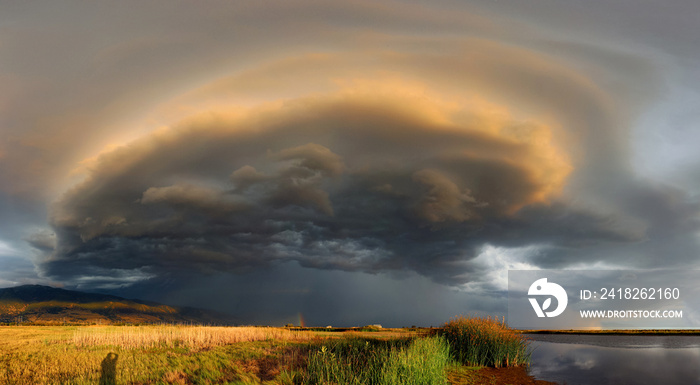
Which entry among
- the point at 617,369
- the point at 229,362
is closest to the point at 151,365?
the point at 229,362

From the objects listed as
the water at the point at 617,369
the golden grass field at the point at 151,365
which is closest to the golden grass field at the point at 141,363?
the golden grass field at the point at 151,365

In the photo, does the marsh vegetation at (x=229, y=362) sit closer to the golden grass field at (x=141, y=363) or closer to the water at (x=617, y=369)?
the golden grass field at (x=141, y=363)

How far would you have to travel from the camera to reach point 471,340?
32781 mm

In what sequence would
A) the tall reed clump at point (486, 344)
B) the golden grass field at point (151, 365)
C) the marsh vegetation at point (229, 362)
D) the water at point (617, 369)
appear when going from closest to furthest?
the marsh vegetation at point (229, 362)
the golden grass field at point (151, 365)
the water at point (617, 369)
the tall reed clump at point (486, 344)

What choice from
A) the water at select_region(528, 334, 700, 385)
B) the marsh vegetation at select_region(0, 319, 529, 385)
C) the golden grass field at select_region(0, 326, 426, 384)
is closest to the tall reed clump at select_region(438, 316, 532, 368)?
the marsh vegetation at select_region(0, 319, 529, 385)

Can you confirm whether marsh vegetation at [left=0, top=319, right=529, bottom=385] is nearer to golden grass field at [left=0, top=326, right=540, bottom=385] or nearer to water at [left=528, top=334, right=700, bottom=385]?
golden grass field at [left=0, top=326, right=540, bottom=385]

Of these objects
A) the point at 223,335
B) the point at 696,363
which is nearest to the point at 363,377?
the point at 223,335

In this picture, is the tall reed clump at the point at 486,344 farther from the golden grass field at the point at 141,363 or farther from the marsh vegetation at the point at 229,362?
the golden grass field at the point at 141,363

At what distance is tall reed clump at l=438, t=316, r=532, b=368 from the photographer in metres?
32.3

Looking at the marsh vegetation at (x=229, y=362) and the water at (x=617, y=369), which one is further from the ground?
the marsh vegetation at (x=229, y=362)

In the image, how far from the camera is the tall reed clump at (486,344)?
32.3 m

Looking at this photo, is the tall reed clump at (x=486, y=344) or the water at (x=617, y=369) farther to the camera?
the tall reed clump at (x=486, y=344)

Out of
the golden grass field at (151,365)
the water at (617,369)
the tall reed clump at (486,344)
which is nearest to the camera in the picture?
the golden grass field at (151,365)

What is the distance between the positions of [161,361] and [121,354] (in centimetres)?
717
